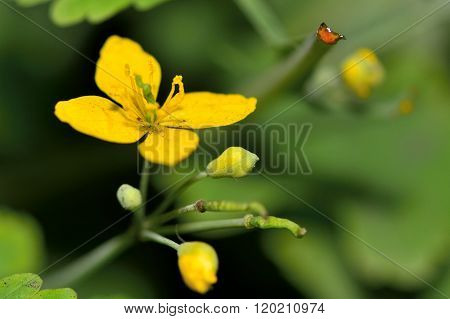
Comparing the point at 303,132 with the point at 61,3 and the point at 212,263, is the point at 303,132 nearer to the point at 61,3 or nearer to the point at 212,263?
the point at 61,3

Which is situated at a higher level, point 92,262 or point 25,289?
point 92,262

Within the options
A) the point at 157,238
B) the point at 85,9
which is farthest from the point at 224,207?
the point at 85,9

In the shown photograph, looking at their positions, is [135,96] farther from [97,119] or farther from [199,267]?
[199,267]

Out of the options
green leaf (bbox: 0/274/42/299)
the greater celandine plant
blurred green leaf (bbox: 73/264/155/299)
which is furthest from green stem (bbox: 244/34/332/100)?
green leaf (bbox: 0/274/42/299)

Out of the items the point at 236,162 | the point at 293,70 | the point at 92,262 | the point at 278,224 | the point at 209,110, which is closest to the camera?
the point at 278,224

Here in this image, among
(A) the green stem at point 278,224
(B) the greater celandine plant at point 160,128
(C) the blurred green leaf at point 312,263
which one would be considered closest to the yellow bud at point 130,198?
(B) the greater celandine plant at point 160,128

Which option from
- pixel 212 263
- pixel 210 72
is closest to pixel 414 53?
pixel 210 72

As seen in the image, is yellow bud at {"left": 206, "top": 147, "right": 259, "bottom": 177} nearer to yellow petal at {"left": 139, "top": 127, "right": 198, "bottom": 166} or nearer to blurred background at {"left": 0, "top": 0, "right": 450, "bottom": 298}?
yellow petal at {"left": 139, "top": 127, "right": 198, "bottom": 166}
